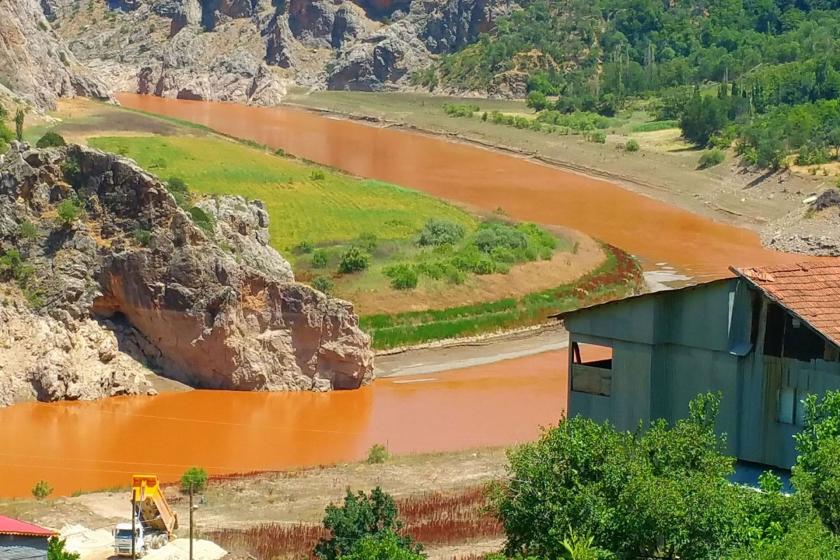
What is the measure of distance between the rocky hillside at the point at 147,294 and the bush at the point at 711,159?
159 feet

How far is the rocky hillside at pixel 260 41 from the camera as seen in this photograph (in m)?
146

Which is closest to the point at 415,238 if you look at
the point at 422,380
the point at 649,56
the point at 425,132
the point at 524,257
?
the point at 524,257

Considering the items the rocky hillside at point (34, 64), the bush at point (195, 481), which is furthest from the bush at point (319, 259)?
the rocky hillside at point (34, 64)

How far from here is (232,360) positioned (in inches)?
1740

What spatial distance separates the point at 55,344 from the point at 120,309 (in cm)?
276

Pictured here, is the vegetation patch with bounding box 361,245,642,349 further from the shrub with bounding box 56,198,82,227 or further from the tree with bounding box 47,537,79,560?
the tree with bounding box 47,537,79,560

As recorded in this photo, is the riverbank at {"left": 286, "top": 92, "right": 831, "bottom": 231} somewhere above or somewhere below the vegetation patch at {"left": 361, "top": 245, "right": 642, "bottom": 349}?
above

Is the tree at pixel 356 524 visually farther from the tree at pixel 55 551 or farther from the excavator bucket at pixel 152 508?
the excavator bucket at pixel 152 508

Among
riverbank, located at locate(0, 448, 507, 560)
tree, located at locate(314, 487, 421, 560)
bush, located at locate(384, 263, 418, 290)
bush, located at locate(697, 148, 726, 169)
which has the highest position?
tree, located at locate(314, 487, 421, 560)

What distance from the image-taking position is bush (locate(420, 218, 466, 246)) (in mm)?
61062

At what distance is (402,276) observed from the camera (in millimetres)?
54125

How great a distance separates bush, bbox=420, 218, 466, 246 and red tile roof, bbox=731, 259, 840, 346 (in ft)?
130

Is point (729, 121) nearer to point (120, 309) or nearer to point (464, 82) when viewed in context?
point (464, 82)

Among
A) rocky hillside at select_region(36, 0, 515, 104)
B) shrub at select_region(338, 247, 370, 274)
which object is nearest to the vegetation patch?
shrub at select_region(338, 247, 370, 274)
